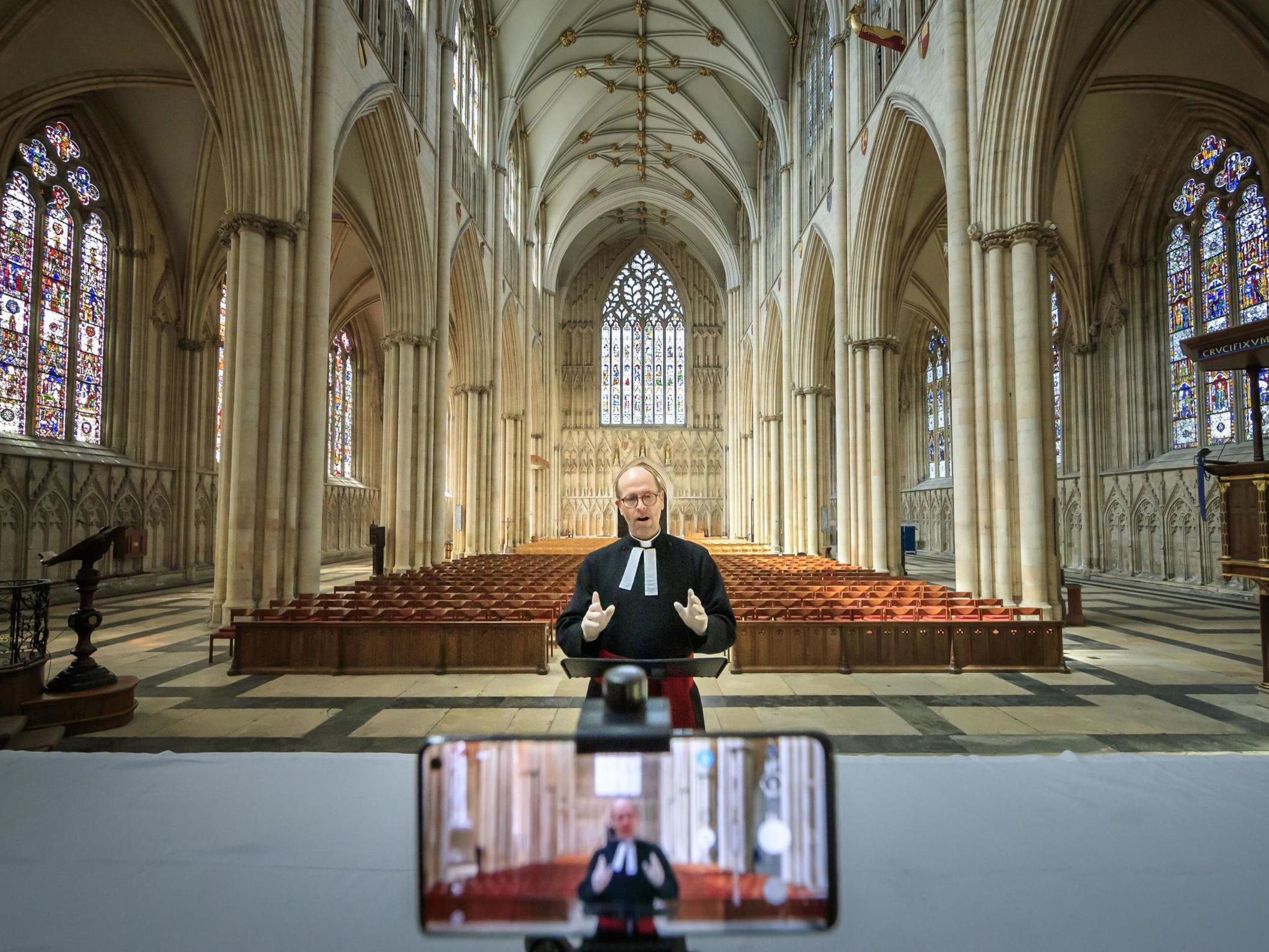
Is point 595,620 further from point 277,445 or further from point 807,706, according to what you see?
point 277,445

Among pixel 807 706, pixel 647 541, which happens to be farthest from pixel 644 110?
pixel 647 541

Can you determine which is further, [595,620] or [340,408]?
[340,408]

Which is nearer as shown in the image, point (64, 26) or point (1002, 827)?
point (1002, 827)

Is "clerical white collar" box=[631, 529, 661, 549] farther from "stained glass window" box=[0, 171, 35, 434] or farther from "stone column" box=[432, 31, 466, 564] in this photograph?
"stained glass window" box=[0, 171, 35, 434]

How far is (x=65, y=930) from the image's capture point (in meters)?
2.00

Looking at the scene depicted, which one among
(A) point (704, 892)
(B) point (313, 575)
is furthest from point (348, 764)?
(B) point (313, 575)

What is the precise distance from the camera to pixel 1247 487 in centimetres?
607

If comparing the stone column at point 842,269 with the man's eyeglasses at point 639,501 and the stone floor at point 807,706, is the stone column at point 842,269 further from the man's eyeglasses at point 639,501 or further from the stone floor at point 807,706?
the man's eyeglasses at point 639,501

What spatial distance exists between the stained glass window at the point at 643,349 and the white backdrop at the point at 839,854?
3741 cm

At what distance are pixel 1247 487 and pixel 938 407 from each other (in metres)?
23.7

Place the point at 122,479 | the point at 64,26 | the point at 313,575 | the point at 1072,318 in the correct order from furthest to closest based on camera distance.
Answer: the point at 1072,318 < the point at 122,479 < the point at 64,26 < the point at 313,575

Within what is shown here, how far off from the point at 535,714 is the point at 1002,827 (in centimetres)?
387

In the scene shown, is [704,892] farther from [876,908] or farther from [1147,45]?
[1147,45]

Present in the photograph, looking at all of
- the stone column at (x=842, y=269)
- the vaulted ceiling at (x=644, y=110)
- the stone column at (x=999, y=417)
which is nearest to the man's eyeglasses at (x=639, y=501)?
the stone column at (x=999, y=417)
